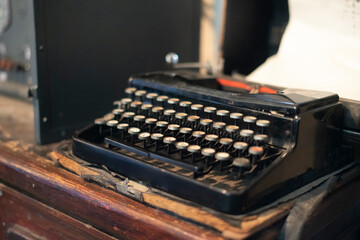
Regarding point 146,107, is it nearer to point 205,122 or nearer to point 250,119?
point 205,122

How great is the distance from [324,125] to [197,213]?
40 centimetres

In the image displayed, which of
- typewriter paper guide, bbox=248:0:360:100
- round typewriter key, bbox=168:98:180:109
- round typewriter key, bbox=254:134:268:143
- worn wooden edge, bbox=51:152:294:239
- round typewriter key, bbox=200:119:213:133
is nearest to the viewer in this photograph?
worn wooden edge, bbox=51:152:294:239

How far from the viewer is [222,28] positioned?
1.54 metres

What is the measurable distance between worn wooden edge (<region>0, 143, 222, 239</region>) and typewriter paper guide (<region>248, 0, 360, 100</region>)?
67 centimetres

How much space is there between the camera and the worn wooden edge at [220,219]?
731 millimetres

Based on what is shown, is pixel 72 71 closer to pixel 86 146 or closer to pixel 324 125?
pixel 86 146

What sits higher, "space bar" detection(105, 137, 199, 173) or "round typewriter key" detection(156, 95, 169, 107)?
"round typewriter key" detection(156, 95, 169, 107)

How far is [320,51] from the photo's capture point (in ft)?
4.32

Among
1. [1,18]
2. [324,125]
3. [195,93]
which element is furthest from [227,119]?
[1,18]

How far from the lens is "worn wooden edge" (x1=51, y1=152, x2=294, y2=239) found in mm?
731

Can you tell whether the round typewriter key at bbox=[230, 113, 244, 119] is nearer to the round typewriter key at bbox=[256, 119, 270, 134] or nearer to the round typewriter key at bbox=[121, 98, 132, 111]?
the round typewriter key at bbox=[256, 119, 270, 134]

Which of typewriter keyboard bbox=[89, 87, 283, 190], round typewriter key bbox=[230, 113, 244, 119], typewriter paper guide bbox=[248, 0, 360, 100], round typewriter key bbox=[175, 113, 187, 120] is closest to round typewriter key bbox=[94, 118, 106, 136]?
typewriter keyboard bbox=[89, 87, 283, 190]

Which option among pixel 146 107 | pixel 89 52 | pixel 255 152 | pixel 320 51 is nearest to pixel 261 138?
pixel 255 152

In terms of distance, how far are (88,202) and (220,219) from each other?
0.35 meters
